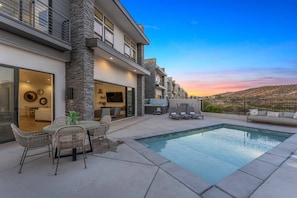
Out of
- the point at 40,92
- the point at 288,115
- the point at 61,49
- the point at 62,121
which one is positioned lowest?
the point at 288,115

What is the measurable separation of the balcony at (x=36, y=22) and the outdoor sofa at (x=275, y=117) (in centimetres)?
1143

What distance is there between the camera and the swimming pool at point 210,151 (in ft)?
11.6

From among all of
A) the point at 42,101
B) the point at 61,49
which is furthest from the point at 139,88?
the point at 42,101

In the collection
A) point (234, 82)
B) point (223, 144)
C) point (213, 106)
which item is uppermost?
point (234, 82)

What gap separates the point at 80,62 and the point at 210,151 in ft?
21.0

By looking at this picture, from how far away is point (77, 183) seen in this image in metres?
2.53

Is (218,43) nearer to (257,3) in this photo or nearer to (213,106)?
(257,3)

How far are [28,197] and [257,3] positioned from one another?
13.4 metres

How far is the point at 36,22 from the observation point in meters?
6.14

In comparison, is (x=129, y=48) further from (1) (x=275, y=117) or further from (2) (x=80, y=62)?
(1) (x=275, y=117)

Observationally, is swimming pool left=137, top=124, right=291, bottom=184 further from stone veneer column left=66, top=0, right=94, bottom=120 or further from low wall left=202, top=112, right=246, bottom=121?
low wall left=202, top=112, right=246, bottom=121

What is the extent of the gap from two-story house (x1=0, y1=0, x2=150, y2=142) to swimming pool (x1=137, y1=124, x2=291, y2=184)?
13.1 feet

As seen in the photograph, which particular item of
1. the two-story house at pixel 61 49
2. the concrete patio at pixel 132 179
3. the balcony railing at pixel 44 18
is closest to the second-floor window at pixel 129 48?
the two-story house at pixel 61 49

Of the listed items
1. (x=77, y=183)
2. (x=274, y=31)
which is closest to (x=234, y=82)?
(x=274, y=31)
